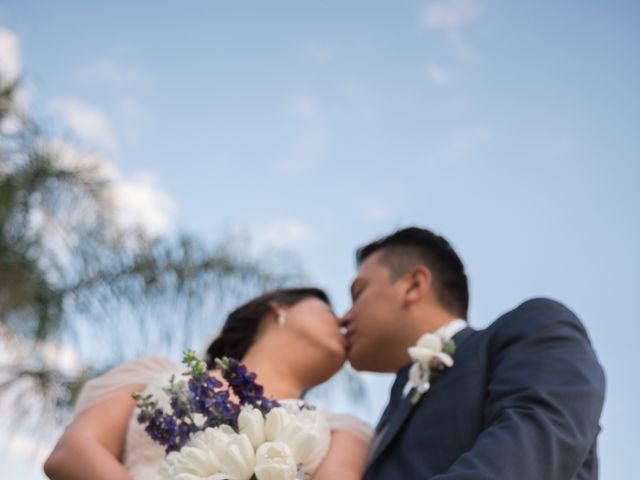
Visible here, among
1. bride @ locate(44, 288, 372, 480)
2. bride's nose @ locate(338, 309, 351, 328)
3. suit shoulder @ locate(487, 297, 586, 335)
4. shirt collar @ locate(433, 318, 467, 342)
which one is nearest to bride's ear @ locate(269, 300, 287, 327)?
bride @ locate(44, 288, 372, 480)

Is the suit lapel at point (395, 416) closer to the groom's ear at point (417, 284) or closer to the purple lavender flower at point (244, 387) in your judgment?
the groom's ear at point (417, 284)

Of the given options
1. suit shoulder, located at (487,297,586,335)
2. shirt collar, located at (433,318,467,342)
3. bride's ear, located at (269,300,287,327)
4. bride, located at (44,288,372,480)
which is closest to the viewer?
suit shoulder, located at (487,297,586,335)

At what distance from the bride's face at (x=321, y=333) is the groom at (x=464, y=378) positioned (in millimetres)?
68

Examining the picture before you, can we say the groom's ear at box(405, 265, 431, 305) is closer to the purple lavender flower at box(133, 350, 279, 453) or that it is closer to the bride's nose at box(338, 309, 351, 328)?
the bride's nose at box(338, 309, 351, 328)

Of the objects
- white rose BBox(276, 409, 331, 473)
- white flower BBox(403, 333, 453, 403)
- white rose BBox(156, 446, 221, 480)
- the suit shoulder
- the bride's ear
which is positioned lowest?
white rose BBox(156, 446, 221, 480)

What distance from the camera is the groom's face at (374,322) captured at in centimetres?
385

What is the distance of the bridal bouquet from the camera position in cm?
230

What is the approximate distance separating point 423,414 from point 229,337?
136 centimetres

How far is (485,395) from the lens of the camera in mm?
3045

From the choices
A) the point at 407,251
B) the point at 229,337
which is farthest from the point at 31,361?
the point at 407,251

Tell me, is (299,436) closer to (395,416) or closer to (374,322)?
(395,416)

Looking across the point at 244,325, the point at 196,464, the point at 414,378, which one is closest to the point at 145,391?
the point at 244,325

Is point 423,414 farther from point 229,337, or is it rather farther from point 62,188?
point 62,188

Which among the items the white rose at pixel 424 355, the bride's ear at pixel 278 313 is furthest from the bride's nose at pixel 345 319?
the white rose at pixel 424 355
